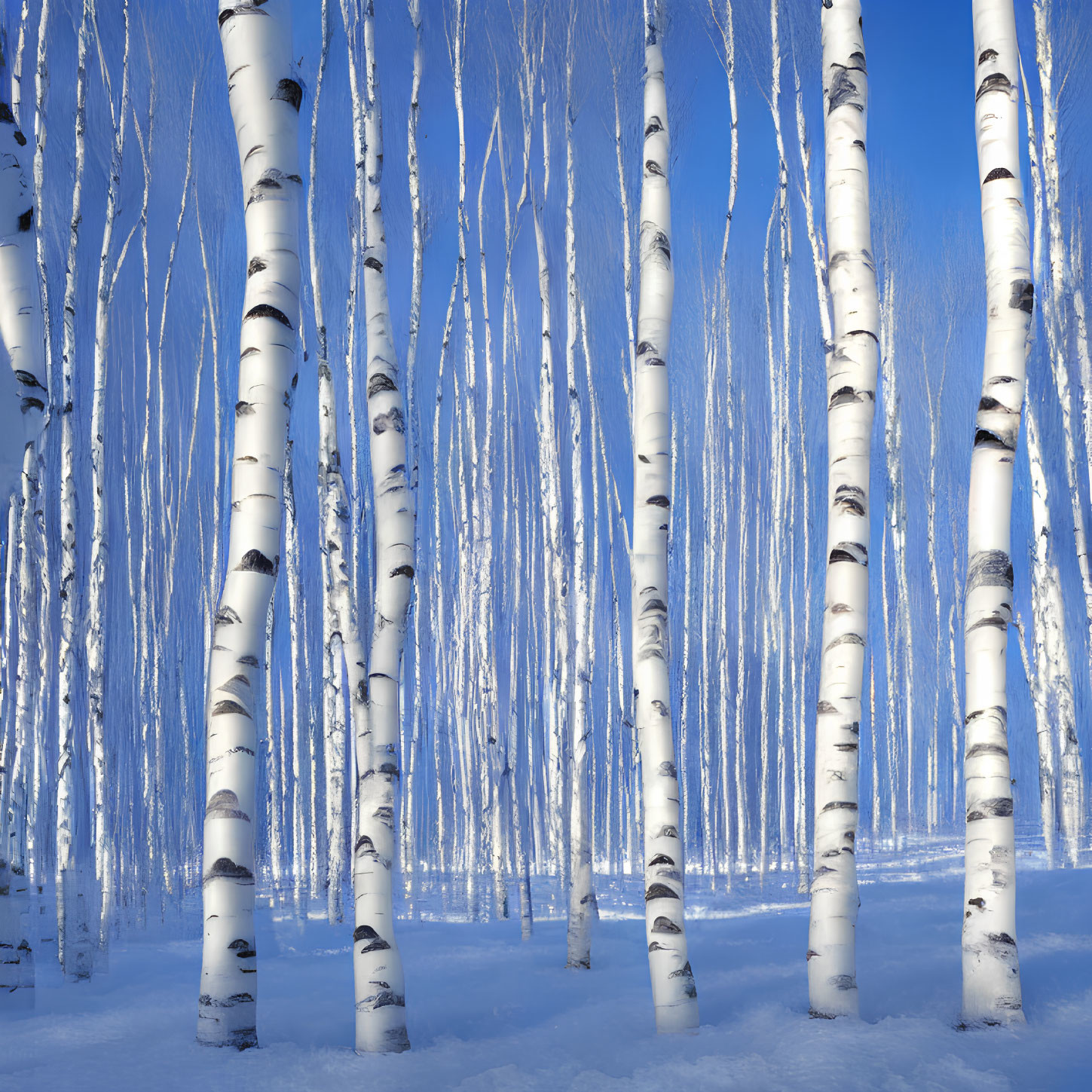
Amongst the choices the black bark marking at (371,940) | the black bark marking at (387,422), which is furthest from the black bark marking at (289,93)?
the black bark marking at (371,940)

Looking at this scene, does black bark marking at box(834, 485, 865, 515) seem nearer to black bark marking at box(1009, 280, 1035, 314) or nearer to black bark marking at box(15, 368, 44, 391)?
black bark marking at box(1009, 280, 1035, 314)

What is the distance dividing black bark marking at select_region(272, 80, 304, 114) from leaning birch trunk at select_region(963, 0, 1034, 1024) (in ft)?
9.19

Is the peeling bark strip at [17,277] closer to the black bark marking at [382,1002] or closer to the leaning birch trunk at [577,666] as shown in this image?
the black bark marking at [382,1002]

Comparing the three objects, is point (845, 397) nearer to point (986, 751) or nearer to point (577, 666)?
point (986, 751)

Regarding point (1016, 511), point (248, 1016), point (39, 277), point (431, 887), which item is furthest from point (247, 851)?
point (1016, 511)

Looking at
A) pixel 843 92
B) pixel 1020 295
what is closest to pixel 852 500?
pixel 1020 295

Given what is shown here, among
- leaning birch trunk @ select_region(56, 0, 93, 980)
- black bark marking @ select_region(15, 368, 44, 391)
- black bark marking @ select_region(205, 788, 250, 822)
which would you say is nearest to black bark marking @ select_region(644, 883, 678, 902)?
black bark marking @ select_region(205, 788, 250, 822)

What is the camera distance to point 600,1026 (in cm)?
363

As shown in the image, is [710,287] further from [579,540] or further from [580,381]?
[579,540]

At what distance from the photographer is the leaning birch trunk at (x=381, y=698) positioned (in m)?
3.19

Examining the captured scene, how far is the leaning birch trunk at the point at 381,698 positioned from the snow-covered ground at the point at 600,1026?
0.22 metres

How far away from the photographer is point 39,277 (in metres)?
6.67

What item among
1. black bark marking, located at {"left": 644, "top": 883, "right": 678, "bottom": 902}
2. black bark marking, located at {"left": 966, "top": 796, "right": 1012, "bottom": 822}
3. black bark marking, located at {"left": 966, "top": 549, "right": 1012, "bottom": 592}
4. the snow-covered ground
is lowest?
the snow-covered ground

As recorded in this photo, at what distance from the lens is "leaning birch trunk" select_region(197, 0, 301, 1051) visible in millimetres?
3025
